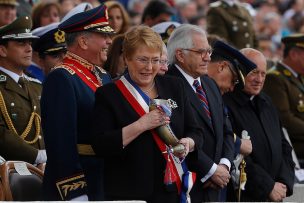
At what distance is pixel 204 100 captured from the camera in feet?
27.0

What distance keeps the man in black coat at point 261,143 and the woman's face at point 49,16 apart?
3183 millimetres

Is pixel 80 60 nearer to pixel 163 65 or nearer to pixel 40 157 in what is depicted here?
pixel 163 65

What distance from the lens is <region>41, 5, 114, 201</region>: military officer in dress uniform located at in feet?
24.0

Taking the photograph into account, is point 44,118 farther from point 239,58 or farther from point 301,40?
point 301,40

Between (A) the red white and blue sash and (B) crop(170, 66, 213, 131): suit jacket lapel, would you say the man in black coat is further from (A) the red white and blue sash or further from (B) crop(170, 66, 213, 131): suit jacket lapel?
(A) the red white and blue sash

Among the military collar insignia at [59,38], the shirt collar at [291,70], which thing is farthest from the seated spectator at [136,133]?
the shirt collar at [291,70]

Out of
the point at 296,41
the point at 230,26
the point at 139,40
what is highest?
the point at 139,40

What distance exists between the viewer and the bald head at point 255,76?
9375mm

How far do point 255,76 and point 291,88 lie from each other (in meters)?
1.99

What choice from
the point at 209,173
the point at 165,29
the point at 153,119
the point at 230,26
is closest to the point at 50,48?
the point at 165,29

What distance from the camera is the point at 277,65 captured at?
11.6 meters

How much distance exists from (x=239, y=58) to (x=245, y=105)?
53cm

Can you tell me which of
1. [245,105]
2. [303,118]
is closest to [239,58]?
[245,105]

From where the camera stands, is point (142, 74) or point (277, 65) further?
point (277, 65)
